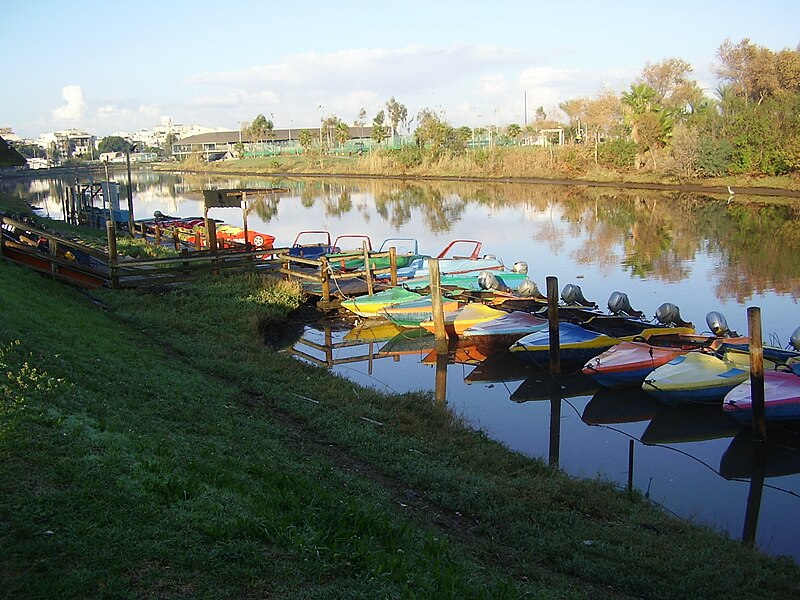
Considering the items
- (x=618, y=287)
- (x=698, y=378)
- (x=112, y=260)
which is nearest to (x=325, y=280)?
(x=112, y=260)

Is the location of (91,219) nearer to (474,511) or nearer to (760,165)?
(474,511)

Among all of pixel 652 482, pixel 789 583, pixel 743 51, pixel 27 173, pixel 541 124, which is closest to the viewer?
pixel 789 583

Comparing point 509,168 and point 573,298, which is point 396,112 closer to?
point 509,168

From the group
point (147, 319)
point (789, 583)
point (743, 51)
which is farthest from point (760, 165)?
point (789, 583)

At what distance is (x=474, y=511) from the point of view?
768 centimetres

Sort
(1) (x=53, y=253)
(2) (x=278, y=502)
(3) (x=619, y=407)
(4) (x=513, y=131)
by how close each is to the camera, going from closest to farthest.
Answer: (2) (x=278, y=502) < (3) (x=619, y=407) < (1) (x=53, y=253) < (4) (x=513, y=131)

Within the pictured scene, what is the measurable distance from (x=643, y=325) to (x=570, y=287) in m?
2.81

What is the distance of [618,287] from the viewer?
2308cm

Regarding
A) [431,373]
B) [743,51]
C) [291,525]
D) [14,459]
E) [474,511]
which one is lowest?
[431,373]

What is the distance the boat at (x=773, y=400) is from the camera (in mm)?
11391

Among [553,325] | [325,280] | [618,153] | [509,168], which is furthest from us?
[509,168]

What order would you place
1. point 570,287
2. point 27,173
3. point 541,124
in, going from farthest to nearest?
1. point 27,173
2. point 541,124
3. point 570,287

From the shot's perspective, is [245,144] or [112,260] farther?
[245,144]

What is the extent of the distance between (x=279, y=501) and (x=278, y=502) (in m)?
0.02
